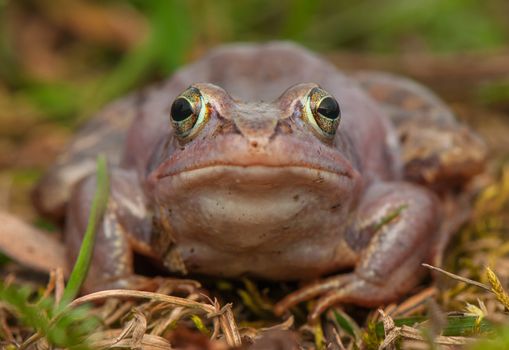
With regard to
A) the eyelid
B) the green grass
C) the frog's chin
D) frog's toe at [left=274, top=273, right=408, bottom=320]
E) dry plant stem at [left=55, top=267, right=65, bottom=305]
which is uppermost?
the eyelid

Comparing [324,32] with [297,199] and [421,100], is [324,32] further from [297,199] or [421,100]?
[297,199]

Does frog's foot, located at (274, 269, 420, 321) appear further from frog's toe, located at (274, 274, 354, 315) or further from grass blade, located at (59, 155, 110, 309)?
grass blade, located at (59, 155, 110, 309)

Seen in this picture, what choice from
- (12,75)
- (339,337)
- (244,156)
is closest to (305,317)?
(339,337)

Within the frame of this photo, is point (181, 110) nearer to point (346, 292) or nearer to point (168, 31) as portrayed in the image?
point (346, 292)

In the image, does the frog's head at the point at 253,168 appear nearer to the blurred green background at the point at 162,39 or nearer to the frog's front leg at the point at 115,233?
the frog's front leg at the point at 115,233

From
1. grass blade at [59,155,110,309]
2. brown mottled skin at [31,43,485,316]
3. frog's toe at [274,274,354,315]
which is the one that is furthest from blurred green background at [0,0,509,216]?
frog's toe at [274,274,354,315]

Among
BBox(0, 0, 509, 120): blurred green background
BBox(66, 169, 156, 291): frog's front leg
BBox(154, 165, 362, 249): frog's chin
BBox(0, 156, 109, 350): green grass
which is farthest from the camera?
BBox(0, 0, 509, 120): blurred green background

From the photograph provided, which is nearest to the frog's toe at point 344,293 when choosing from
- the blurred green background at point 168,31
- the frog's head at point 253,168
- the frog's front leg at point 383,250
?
the frog's front leg at point 383,250
